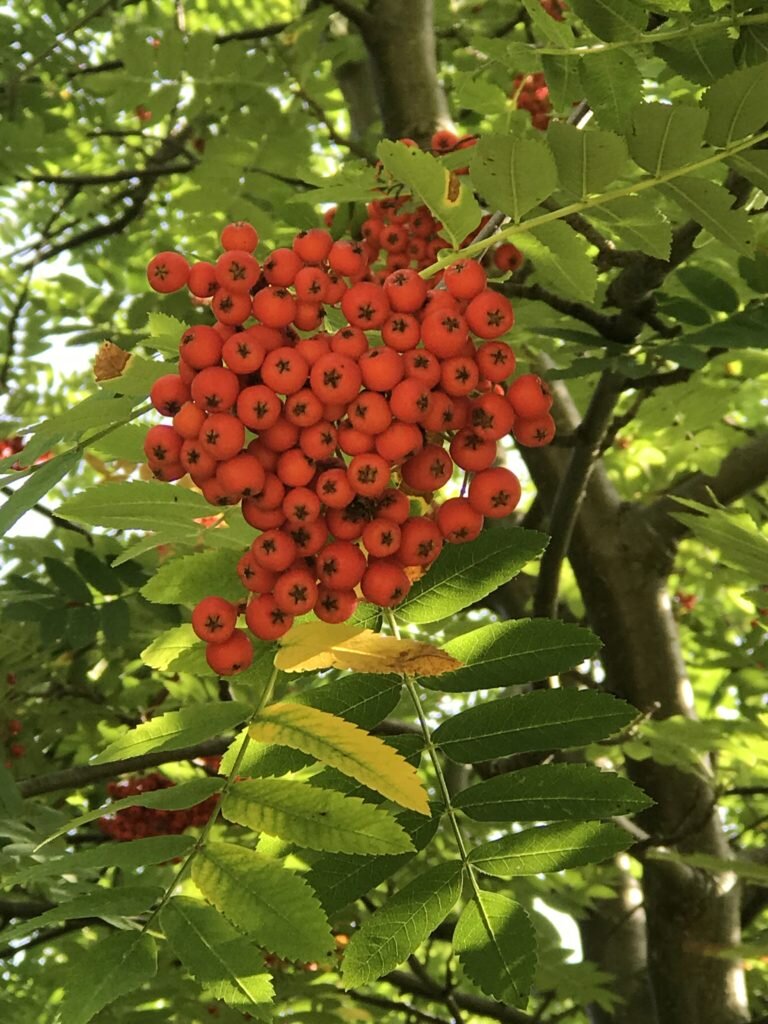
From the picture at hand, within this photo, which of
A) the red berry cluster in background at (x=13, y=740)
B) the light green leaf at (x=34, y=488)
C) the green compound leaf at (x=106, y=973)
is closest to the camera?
the green compound leaf at (x=106, y=973)

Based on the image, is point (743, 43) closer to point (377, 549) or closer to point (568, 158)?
point (568, 158)

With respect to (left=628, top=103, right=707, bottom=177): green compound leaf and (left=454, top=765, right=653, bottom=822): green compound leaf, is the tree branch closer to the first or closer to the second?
(left=454, top=765, right=653, bottom=822): green compound leaf

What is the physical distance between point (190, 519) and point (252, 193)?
2256 mm

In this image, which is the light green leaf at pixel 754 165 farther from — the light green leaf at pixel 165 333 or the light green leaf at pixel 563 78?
the light green leaf at pixel 165 333

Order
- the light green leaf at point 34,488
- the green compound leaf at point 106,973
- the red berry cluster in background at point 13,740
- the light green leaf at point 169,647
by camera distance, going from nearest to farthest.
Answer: the green compound leaf at point 106,973 → the light green leaf at point 34,488 → the light green leaf at point 169,647 → the red berry cluster in background at point 13,740

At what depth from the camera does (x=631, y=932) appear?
4.71m

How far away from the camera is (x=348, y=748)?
1440mm

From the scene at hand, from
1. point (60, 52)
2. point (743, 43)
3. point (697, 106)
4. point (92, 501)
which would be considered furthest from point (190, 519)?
point (60, 52)

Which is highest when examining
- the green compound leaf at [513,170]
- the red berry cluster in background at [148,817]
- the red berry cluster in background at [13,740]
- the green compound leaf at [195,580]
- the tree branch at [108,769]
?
the green compound leaf at [513,170]

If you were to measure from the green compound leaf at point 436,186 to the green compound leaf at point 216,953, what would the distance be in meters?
1.17

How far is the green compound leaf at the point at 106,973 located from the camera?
53.9 inches

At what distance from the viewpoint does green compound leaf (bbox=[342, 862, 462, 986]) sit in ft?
4.97

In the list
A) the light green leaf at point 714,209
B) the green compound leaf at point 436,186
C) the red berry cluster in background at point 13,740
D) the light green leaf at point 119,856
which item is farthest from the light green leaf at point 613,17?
the red berry cluster in background at point 13,740

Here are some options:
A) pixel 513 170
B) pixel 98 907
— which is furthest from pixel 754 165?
pixel 98 907
